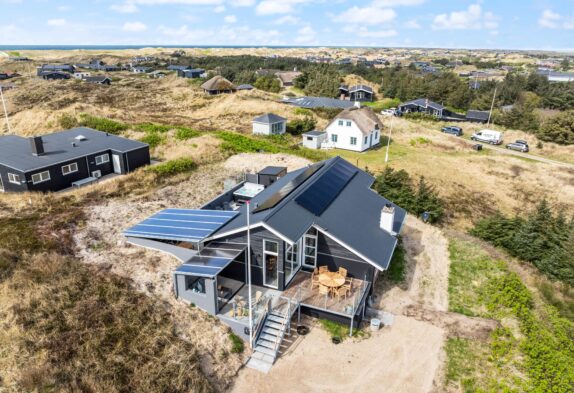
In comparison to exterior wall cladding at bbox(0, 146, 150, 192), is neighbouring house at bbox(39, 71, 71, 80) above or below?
above

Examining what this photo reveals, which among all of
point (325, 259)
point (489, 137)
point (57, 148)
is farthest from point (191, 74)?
point (325, 259)

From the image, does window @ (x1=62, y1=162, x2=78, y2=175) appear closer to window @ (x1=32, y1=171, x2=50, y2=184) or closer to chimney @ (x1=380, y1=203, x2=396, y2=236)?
window @ (x1=32, y1=171, x2=50, y2=184)

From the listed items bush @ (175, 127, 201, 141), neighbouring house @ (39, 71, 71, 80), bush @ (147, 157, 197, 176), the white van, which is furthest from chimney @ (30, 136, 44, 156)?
neighbouring house @ (39, 71, 71, 80)

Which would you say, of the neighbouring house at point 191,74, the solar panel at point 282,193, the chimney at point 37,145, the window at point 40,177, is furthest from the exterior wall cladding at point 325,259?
the neighbouring house at point 191,74

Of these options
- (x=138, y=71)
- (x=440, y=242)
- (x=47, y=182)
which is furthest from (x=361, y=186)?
(x=138, y=71)

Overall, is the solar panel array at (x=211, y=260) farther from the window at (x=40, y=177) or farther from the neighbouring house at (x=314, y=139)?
the neighbouring house at (x=314, y=139)

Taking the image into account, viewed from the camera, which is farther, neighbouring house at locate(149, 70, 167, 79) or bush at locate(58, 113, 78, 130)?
neighbouring house at locate(149, 70, 167, 79)

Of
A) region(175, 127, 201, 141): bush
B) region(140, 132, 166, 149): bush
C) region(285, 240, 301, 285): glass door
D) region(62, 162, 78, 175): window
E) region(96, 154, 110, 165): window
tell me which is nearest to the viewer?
region(285, 240, 301, 285): glass door
